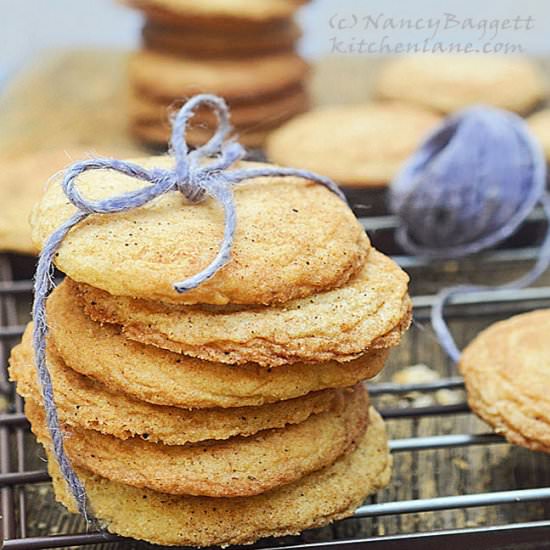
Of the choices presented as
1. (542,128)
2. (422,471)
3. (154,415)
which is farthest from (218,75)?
(154,415)

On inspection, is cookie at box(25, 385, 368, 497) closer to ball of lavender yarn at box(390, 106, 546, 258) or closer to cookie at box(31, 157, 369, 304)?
cookie at box(31, 157, 369, 304)

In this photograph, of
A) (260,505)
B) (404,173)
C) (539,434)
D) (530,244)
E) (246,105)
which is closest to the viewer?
(260,505)

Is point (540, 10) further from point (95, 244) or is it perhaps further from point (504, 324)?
point (95, 244)

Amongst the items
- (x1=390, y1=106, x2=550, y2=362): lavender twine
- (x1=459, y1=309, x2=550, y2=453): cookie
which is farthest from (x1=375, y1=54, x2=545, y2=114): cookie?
(x1=459, y1=309, x2=550, y2=453): cookie

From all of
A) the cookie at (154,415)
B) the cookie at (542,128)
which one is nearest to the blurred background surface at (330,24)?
the cookie at (542,128)

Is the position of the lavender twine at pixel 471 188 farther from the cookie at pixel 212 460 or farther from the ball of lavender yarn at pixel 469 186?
the cookie at pixel 212 460

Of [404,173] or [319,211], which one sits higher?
[404,173]

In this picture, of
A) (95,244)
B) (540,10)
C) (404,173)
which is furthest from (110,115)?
(95,244)
